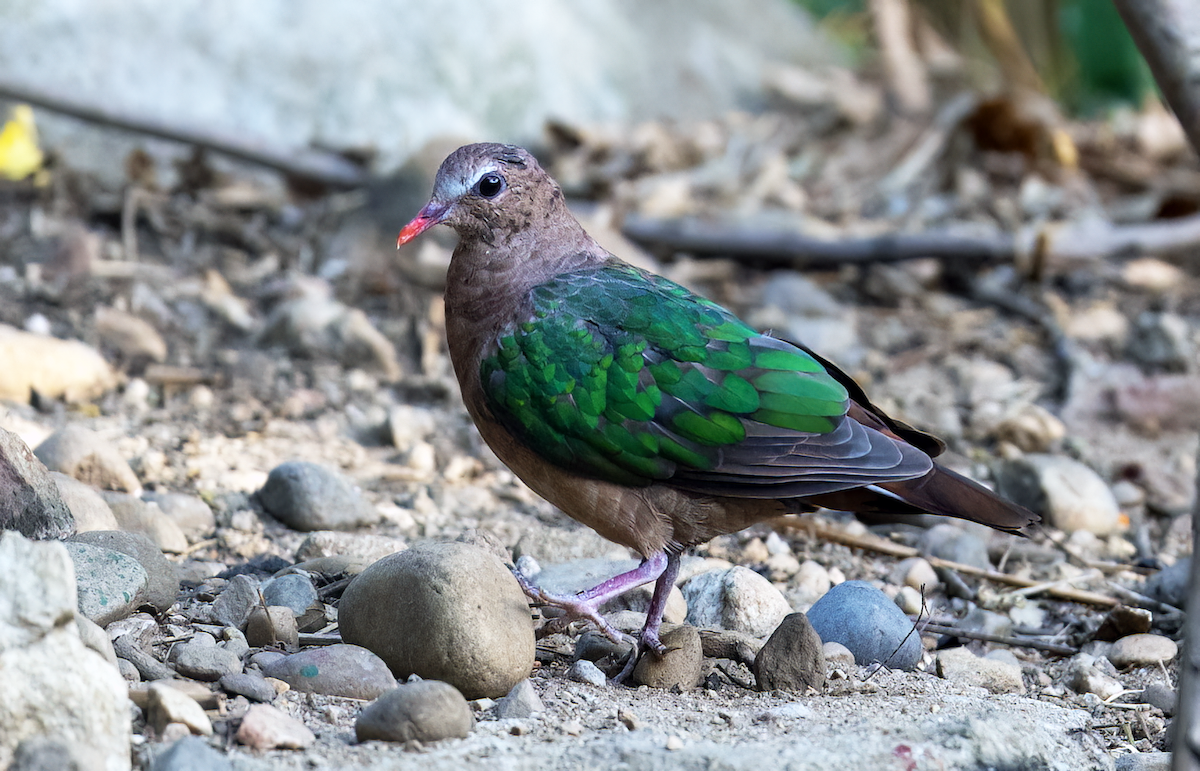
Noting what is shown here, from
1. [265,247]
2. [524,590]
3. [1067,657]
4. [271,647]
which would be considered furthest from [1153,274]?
[271,647]

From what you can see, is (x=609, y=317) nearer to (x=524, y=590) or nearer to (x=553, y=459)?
(x=553, y=459)

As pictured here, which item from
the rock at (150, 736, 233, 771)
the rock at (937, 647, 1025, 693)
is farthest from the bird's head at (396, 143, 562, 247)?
the rock at (937, 647, 1025, 693)

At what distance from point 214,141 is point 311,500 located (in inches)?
137

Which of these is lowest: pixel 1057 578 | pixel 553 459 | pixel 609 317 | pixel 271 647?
pixel 1057 578

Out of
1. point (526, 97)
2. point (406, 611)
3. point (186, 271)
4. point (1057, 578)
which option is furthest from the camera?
point (526, 97)

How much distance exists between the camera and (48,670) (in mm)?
2301

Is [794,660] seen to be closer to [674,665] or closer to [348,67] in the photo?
[674,665]

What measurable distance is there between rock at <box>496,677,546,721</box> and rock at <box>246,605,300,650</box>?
60 cm

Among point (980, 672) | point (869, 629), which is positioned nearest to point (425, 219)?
point (869, 629)

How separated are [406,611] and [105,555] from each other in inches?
31.1

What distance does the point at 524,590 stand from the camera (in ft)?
10.6

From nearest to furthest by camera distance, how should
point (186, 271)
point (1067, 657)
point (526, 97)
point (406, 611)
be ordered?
1. point (406, 611)
2. point (1067, 657)
3. point (186, 271)
4. point (526, 97)

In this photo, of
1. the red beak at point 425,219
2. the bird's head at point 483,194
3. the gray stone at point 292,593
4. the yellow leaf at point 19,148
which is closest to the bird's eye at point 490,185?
the bird's head at point 483,194

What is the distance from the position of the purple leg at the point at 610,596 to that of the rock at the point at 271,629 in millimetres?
605
